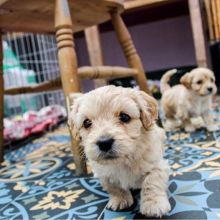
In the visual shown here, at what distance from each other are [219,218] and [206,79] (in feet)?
3.40

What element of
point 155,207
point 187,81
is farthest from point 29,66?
point 155,207

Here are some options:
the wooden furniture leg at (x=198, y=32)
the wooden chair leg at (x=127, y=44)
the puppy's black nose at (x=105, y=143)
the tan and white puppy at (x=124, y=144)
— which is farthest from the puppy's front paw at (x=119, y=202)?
the wooden furniture leg at (x=198, y=32)

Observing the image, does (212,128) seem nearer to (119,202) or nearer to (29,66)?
(119,202)

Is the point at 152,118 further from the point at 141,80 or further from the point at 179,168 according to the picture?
the point at 141,80

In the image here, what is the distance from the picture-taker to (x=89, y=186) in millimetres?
1001

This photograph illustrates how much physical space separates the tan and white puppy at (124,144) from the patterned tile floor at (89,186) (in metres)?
0.05

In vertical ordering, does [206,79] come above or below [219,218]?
above

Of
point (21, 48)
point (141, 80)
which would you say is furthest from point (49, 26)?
point (21, 48)

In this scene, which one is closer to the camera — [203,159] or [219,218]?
[219,218]

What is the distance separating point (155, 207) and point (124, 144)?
16cm

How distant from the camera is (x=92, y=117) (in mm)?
806

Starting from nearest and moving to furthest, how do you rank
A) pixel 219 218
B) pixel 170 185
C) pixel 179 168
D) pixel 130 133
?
pixel 219 218 → pixel 130 133 → pixel 170 185 → pixel 179 168

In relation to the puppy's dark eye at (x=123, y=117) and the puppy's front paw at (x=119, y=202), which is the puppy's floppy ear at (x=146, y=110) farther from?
the puppy's front paw at (x=119, y=202)

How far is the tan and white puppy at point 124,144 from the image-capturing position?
2.42 ft
